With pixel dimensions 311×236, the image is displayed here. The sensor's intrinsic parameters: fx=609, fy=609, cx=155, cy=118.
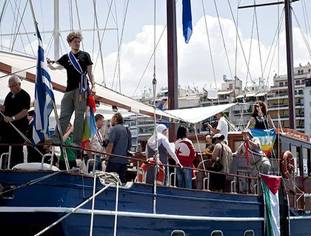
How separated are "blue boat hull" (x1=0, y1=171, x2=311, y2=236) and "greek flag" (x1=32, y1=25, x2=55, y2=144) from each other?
588 mm

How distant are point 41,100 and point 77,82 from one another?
4.36 ft

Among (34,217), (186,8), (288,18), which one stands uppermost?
(288,18)

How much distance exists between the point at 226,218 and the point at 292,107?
53.1ft

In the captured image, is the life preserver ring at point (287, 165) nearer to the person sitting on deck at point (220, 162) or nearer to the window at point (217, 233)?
the person sitting on deck at point (220, 162)

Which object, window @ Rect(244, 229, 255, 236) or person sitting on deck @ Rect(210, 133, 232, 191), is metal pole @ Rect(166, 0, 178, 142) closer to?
person sitting on deck @ Rect(210, 133, 232, 191)

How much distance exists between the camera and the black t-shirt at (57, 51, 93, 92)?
8852mm

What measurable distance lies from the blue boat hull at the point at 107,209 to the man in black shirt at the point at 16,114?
2.51ft

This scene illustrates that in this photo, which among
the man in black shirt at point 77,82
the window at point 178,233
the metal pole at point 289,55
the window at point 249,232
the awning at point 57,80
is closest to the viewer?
the man in black shirt at point 77,82

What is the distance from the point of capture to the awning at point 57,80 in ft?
30.5

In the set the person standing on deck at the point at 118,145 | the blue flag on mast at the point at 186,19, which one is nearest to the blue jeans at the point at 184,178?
the person standing on deck at the point at 118,145

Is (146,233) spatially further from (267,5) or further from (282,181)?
(267,5)

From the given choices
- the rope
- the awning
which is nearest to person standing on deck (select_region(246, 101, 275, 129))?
the awning

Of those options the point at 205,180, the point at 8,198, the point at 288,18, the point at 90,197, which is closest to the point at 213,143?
the point at 205,180

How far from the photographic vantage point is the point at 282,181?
14227 mm
